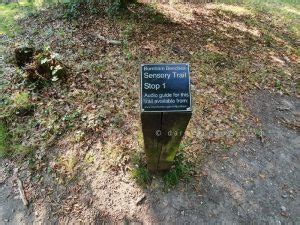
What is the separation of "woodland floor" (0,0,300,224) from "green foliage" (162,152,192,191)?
0.31ft

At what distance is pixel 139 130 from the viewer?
4992mm

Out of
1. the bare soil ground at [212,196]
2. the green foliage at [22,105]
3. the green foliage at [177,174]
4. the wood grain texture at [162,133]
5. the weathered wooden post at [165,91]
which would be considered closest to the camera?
the weathered wooden post at [165,91]

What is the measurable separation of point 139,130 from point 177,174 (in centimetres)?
124

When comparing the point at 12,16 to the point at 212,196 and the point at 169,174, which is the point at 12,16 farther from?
the point at 212,196

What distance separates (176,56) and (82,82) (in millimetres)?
2709

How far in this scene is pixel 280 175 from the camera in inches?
175

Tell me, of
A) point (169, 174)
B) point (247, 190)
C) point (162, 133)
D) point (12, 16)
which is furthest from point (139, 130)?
point (12, 16)

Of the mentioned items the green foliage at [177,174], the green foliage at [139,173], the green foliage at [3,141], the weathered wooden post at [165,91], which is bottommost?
the green foliage at [3,141]

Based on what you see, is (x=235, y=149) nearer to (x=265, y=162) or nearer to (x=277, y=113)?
(x=265, y=162)

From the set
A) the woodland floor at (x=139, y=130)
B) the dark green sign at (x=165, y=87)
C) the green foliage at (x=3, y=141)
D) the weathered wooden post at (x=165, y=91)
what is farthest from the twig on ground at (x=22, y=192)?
the dark green sign at (x=165, y=87)

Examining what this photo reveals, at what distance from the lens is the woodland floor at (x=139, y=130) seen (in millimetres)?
3988

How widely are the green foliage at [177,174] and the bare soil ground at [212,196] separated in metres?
0.12

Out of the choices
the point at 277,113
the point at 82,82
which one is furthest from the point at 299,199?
the point at 82,82

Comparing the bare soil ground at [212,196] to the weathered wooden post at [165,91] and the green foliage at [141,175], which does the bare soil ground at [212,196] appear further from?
the weathered wooden post at [165,91]
